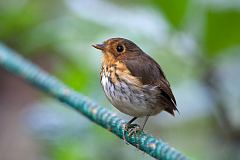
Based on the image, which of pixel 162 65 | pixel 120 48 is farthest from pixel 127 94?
pixel 162 65

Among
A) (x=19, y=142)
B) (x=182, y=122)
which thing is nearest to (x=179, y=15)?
(x=182, y=122)

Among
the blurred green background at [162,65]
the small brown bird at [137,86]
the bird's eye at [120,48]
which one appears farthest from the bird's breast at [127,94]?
the blurred green background at [162,65]

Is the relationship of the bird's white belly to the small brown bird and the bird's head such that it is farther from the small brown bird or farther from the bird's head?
the bird's head

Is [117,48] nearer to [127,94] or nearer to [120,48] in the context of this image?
[120,48]

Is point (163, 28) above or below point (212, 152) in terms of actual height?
above

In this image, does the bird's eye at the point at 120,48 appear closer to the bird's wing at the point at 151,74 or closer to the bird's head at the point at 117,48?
the bird's head at the point at 117,48

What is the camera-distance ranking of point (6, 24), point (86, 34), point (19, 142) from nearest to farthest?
point (86, 34)
point (6, 24)
point (19, 142)

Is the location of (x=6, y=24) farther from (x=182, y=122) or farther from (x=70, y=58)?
(x=182, y=122)
